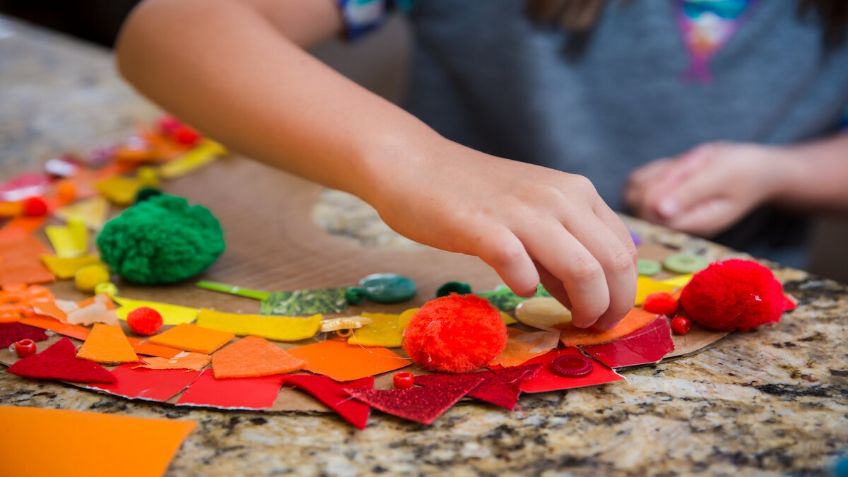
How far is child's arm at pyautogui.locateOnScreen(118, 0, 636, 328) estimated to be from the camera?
46cm

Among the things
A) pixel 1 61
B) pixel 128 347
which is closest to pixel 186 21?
pixel 128 347

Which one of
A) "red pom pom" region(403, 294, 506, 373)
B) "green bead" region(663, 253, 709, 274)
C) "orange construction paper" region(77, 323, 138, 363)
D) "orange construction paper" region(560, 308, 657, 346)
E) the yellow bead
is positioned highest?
"green bead" region(663, 253, 709, 274)

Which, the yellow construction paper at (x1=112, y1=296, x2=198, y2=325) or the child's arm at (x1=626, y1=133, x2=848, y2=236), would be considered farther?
the child's arm at (x1=626, y1=133, x2=848, y2=236)

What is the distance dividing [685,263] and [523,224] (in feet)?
0.67

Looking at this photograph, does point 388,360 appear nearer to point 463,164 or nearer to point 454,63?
point 463,164

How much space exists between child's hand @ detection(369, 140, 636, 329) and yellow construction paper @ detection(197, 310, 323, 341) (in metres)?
0.09

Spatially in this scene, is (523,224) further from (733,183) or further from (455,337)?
(733,183)

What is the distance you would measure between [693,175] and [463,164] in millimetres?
390

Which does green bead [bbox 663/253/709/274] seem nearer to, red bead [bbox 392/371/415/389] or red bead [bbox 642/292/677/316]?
red bead [bbox 642/292/677/316]

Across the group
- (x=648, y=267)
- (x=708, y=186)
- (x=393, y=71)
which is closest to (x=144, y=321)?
(x=648, y=267)

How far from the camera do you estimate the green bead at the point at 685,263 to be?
0.59 meters

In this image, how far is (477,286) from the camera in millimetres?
579

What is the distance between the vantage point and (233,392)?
1.46ft

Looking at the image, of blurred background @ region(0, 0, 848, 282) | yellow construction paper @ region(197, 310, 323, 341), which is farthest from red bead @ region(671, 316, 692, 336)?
blurred background @ region(0, 0, 848, 282)
